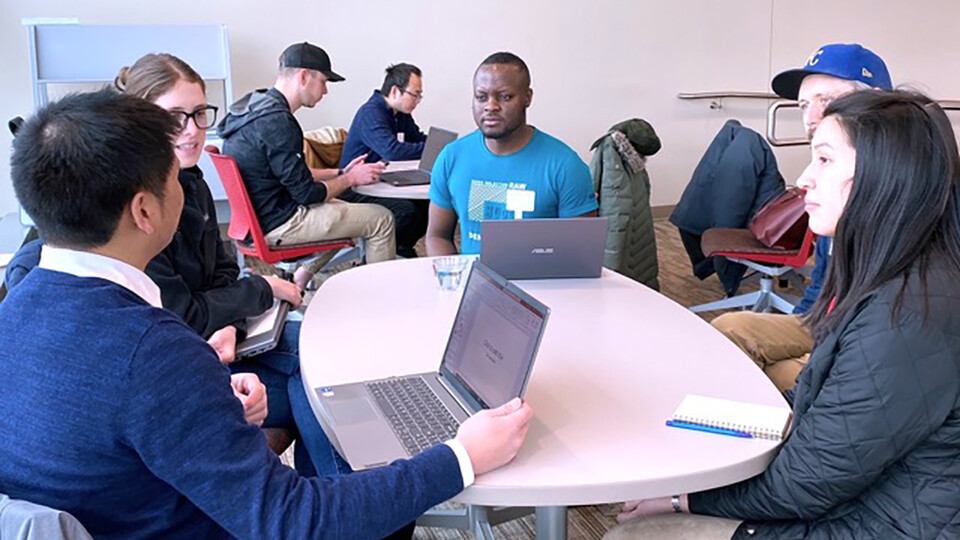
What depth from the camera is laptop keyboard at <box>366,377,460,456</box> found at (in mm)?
1392

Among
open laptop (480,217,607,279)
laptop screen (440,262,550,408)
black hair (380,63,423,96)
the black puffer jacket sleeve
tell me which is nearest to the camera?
the black puffer jacket sleeve

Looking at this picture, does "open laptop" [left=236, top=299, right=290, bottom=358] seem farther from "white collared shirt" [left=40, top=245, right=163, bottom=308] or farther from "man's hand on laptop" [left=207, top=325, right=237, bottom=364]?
"white collared shirt" [left=40, top=245, right=163, bottom=308]

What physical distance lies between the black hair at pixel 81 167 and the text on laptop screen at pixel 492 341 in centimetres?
58

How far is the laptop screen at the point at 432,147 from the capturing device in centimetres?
430

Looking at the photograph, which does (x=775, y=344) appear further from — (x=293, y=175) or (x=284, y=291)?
(x=293, y=175)

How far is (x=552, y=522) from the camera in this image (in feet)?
5.39

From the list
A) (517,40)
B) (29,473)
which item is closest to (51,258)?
(29,473)

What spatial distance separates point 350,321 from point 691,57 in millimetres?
5443

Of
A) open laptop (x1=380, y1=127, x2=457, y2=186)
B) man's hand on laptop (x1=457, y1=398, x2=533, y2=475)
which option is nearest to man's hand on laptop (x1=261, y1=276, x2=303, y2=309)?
man's hand on laptop (x1=457, y1=398, x2=533, y2=475)

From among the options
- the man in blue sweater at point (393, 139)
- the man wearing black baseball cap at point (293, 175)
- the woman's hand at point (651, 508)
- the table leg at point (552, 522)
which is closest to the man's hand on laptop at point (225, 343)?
the table leg at point (552, 522)

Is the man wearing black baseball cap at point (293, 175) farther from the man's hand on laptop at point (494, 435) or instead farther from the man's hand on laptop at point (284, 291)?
the man's hand on laptop at point (494, 435)

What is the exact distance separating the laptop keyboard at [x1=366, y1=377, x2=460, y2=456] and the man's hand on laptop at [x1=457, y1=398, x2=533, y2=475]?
12 cm

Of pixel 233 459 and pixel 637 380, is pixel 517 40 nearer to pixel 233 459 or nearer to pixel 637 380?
pixel 637 380

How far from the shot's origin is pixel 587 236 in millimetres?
2240
